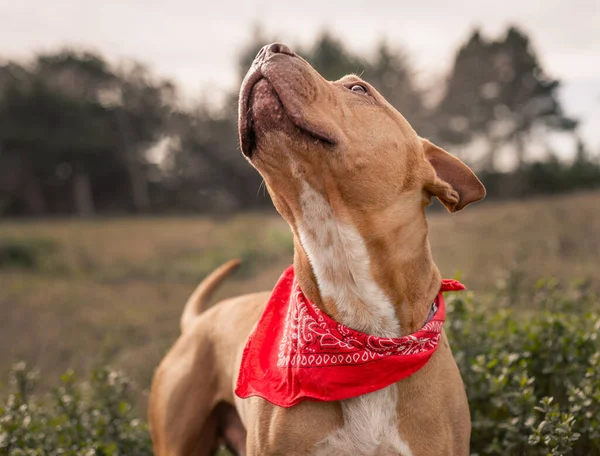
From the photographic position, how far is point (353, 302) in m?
2.85

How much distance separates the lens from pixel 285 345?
3.02 metres

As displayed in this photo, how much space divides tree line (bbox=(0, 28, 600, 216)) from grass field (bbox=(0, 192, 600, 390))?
8932 mm

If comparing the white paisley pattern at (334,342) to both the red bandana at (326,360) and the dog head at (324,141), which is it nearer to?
the red bandana at (326,360)

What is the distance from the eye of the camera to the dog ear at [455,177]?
320 centimetres

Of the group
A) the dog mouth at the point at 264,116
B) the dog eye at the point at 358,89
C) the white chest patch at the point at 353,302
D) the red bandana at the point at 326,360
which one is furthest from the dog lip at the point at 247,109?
the red bandana at the point at 326,360

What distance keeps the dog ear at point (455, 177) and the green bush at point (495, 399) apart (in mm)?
1074

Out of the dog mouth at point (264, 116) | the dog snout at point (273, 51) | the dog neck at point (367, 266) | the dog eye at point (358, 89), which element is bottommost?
the dog neck at point (367, 266)

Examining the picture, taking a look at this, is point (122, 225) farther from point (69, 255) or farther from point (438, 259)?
point (438, 259)

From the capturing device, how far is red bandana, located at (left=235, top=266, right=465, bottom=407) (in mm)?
2740

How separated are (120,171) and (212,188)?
4.79 m

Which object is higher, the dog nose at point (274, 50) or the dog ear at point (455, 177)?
the dog nose at point (274, 50)

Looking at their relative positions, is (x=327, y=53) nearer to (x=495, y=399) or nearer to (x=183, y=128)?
(x=183, y=128)

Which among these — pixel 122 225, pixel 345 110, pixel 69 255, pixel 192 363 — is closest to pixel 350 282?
pixel 345 110

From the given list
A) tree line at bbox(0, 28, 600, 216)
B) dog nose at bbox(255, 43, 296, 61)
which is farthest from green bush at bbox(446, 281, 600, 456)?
tree line at bbox(0, 28, 600, 216)
